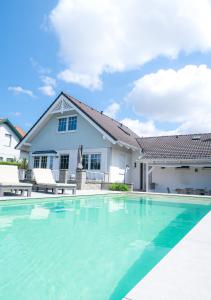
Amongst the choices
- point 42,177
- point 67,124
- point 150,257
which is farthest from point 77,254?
point 67,124

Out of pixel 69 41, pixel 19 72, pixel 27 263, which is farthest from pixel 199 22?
pixel 19 72

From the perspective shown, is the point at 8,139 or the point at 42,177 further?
the point at 8,139

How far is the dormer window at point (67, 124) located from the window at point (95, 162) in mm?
3674

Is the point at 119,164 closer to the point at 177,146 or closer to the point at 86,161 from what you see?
the point at 86,161

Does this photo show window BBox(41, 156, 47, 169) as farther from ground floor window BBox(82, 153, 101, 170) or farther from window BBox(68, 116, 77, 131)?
ground floor window BBox(82, 153, 101, 170)

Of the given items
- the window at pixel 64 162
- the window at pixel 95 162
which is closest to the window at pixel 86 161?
the window at pixel 95 162

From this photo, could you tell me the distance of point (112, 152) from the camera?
67.5ft

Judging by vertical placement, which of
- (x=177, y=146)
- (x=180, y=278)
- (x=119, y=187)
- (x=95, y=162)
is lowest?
(x=180, y=278)

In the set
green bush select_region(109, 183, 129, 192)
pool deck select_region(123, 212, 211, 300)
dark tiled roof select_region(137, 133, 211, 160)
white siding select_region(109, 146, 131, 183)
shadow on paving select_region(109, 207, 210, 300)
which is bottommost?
shadow on paving select_region(109, 207, 210, 300)

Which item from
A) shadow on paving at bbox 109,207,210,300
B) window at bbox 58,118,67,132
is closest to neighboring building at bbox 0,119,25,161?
window at bbox 58,118,67,132

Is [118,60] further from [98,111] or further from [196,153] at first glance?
[98,111]

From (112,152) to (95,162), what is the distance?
187cm

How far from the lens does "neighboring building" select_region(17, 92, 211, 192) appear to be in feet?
64.8

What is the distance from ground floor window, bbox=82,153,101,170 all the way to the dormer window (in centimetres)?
324
